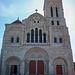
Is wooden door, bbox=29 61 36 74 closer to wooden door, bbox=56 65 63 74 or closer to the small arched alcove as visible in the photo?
the small arched alcove

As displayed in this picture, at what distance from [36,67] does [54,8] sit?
601 inches

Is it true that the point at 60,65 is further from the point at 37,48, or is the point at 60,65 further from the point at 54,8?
the point at 54,8

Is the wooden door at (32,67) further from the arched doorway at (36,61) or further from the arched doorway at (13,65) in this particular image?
the arched doorway at (13,65)

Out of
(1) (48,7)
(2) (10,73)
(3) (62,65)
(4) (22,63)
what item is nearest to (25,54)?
(4) (22,63)

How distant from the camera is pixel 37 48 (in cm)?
1869

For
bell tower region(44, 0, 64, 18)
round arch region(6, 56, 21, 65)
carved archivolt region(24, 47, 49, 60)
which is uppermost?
bell tower region(44, 0, 64, 18)

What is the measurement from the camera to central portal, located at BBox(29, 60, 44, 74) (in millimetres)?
17797

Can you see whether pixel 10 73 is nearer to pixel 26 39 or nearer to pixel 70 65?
pixel 26 39

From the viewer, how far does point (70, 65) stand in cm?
1770

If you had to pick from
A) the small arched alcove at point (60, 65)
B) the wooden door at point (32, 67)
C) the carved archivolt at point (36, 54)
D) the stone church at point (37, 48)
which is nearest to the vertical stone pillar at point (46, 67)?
the stone church at point (37, 48)

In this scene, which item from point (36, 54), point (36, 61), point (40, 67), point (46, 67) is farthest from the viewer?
point (36, 54)

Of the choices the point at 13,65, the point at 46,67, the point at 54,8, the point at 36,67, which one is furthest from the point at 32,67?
the point at 54,8

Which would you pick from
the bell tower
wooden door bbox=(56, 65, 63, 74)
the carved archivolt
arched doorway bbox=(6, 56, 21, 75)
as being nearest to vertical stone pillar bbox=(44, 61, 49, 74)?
the carved archivolt

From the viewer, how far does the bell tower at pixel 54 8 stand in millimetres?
22478
